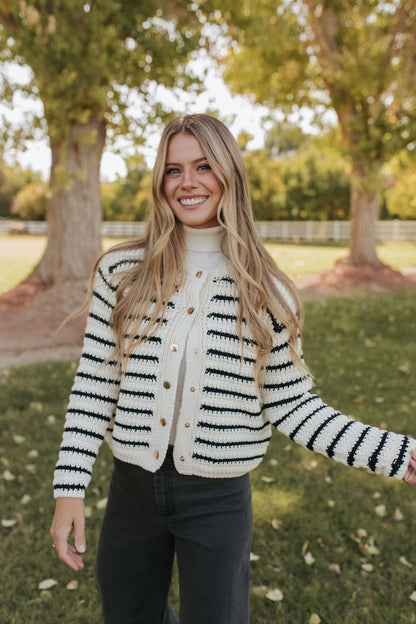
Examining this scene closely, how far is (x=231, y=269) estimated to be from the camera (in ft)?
5.95

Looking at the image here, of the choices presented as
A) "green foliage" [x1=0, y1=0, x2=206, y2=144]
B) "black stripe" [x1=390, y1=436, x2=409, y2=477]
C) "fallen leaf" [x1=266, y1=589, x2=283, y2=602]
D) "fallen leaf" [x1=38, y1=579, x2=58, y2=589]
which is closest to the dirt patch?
"green foliage" [x1=0, y1=0, x2=206, y2=144]

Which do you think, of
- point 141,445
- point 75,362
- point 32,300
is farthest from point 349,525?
point 32,300

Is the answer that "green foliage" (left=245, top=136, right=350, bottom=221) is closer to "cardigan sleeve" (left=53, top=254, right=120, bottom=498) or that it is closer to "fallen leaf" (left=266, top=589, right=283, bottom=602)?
"fallen leaf" (left=266, top=589, right=283, bottom=602)

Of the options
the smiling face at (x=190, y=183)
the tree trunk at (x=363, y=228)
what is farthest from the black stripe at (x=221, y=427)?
the tree trunk at (x=363, y=228)

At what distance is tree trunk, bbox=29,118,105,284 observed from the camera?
8055 mm

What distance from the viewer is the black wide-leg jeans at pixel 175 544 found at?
5.44 feet

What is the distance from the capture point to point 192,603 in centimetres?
167

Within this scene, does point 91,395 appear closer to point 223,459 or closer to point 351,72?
→ point 223,459

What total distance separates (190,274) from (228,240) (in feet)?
0.57

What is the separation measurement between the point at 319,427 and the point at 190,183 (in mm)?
904

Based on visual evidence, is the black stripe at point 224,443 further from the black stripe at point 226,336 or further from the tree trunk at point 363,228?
the tree trunk at point 363,228

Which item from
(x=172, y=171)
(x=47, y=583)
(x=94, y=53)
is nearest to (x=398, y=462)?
(x=172, y=171)

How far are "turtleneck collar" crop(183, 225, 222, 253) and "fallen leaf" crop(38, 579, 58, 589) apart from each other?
211 centimetres

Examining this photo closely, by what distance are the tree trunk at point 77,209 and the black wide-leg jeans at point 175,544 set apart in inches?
264
